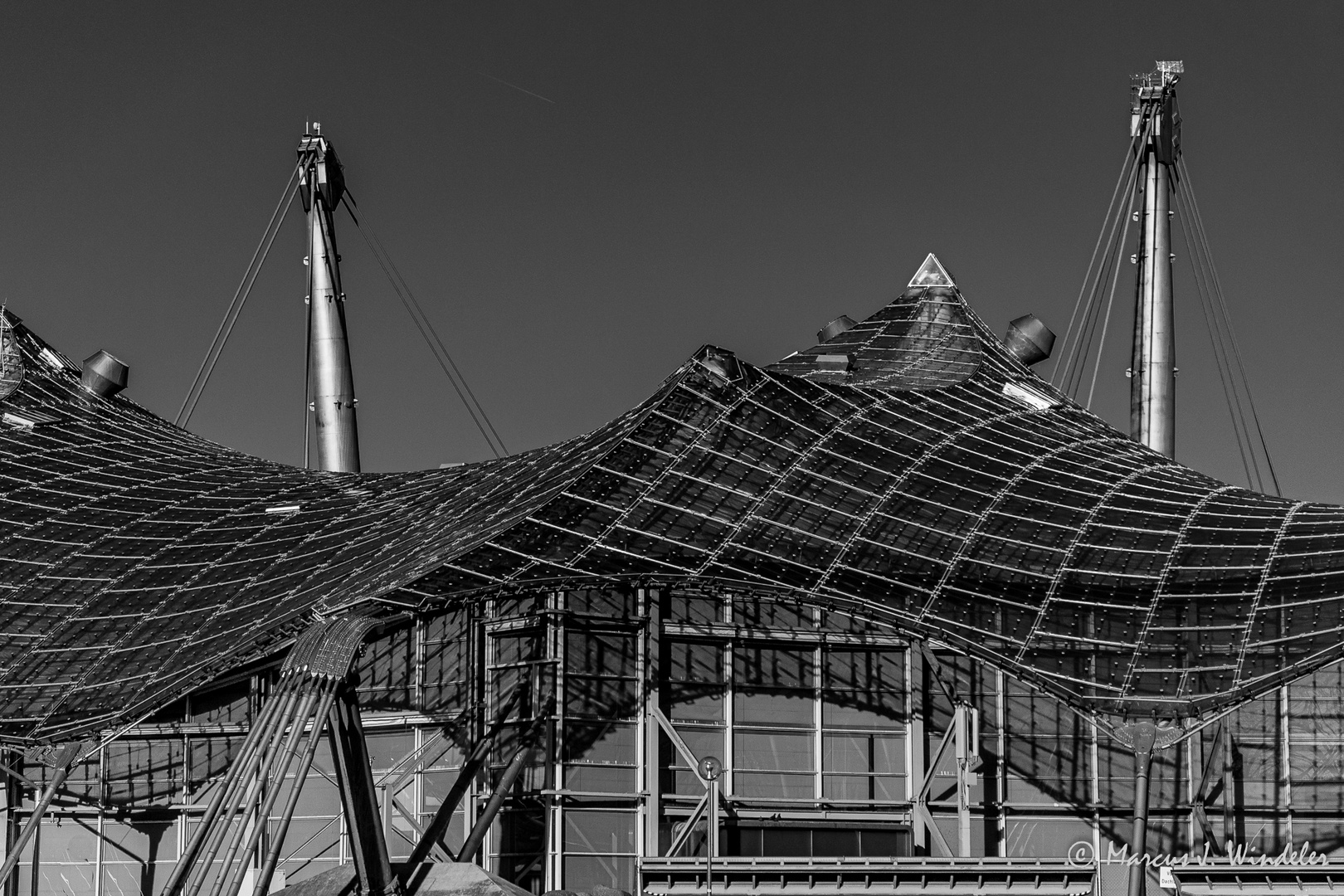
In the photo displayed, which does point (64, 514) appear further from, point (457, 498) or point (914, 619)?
point (914, 619)

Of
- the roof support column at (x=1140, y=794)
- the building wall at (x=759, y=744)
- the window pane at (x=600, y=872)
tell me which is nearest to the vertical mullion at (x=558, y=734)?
the building wall at (x=759, y=744)

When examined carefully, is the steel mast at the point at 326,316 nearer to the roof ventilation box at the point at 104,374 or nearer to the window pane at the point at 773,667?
the roof ventilation box at the point at 104,374

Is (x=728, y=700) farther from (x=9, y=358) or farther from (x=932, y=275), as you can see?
(x=9, y=358)

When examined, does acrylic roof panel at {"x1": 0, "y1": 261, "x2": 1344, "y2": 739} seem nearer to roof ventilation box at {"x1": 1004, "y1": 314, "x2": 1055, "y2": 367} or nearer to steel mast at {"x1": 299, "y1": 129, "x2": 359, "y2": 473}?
roof ventilation box at {"x1": 1004, "y1": 314, "x2": 1055, "y2": 367}

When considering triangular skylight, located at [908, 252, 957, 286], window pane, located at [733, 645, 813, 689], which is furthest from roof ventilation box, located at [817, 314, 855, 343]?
window pane, located at [733, 645, 813, 689]

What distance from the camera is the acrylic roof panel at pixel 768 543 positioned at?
1736 inches

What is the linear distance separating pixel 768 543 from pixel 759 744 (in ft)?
19.8

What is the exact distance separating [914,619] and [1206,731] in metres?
11.9

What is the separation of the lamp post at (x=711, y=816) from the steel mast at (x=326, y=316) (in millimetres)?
33127

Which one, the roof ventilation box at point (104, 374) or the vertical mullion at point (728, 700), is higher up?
the roof ventilation box at point (104, 374)

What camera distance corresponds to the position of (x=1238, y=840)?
50844mm

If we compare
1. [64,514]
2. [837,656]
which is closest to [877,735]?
[837,656]

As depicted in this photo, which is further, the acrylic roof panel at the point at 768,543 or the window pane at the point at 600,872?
the window pane at the point at 600,872

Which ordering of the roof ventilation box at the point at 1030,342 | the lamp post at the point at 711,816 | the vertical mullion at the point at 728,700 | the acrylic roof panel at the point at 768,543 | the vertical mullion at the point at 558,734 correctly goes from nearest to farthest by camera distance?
the lamp post at the point at 711,816
the acrylic roof panel at the point at 768,543
the vertical mullion at the point at 558,734
the vertical mullion at the point at 728,700
the roof ventilation box at the point at 1030,342
